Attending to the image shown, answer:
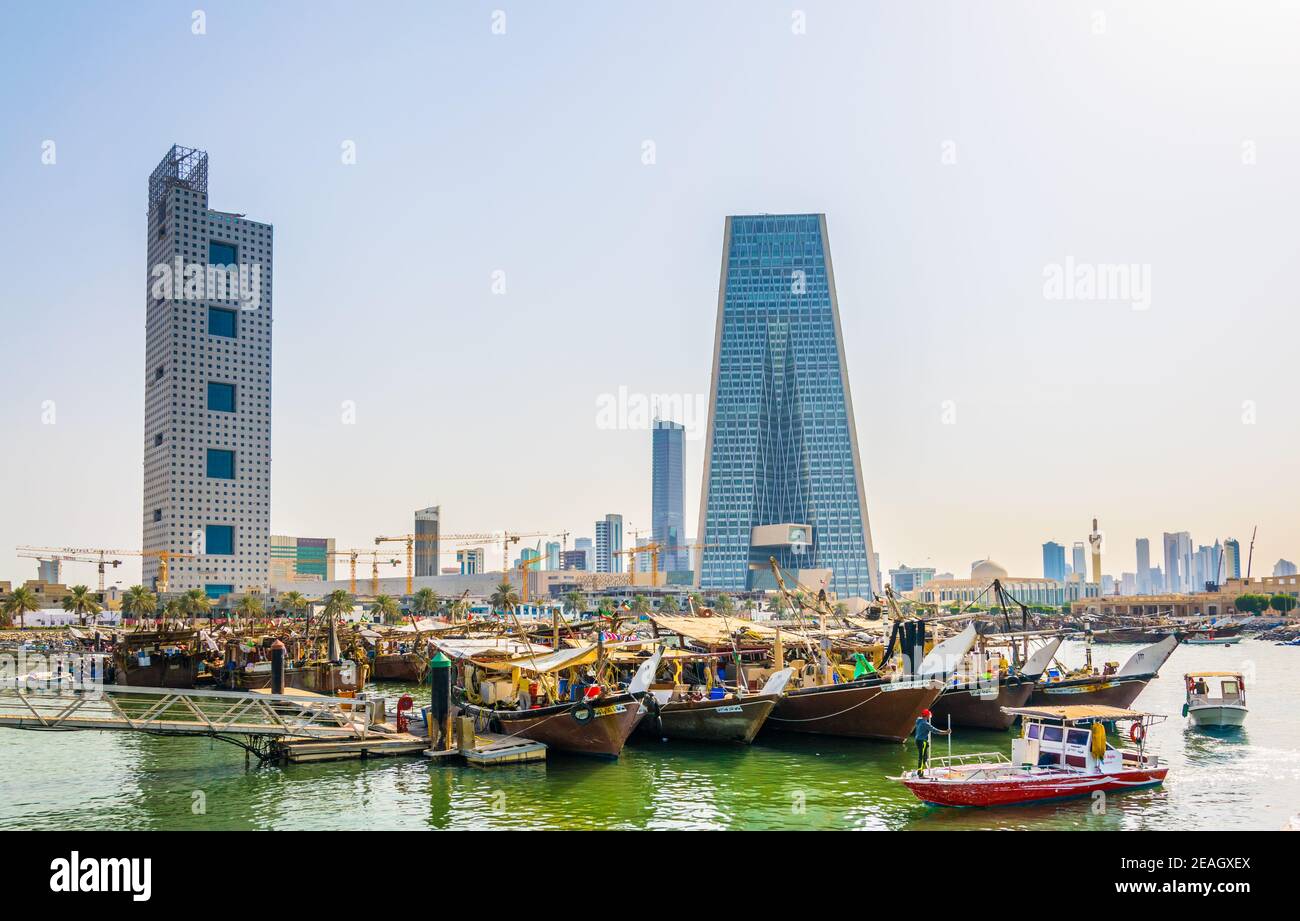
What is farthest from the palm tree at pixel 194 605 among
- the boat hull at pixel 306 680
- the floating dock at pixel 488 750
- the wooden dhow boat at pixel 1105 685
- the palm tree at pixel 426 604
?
the wooden dhow boat at pixel 1105 685

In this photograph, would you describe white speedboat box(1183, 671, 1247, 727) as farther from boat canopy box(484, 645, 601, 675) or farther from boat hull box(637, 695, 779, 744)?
boat canopy box(484, 645, 601, 675)

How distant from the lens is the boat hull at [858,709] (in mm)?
40469

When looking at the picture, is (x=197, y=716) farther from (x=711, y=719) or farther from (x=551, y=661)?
(x=711, y=719)

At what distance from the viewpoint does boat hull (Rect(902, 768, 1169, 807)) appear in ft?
95.0

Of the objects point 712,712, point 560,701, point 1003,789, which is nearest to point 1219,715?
point 712,712

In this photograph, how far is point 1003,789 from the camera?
29.2 meters

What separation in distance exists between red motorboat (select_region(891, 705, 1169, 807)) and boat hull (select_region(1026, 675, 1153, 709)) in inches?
516

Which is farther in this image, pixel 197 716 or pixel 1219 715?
pixel 1219 715

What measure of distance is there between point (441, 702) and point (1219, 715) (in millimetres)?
32141
